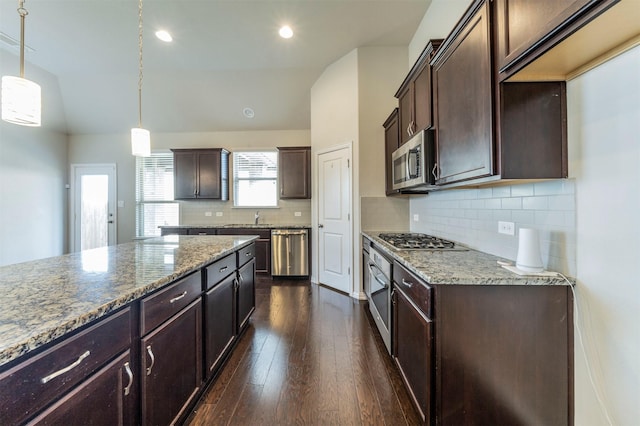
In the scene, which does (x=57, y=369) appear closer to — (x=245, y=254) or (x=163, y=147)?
(x=245, y=254)

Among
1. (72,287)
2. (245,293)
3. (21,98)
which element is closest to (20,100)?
(21,98)

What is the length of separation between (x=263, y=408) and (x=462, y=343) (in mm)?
1237

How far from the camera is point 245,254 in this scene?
248cm

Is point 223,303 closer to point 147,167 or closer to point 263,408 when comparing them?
point 263,408

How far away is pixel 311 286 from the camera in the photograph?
4.08 m

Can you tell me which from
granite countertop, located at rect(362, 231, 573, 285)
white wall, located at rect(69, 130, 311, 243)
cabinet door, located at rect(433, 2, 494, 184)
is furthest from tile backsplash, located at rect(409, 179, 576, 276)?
white wall, located at rect(69, 130, 311, 243)

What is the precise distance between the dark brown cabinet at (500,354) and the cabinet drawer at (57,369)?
135 centimetres

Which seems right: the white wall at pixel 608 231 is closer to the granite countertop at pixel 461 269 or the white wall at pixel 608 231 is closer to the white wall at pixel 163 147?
the granite countertop at pixel 461 269

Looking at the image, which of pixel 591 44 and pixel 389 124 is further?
pixel 389 124

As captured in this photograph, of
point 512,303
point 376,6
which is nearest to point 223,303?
point 512,303

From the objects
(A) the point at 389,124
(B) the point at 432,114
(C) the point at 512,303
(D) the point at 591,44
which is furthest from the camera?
(A) the point at 389,124

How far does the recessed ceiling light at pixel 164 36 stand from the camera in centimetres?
336

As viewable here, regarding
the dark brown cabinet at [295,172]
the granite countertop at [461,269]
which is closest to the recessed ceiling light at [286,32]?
the dark brown cabinet at [295,172]

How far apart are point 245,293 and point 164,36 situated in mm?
3535
